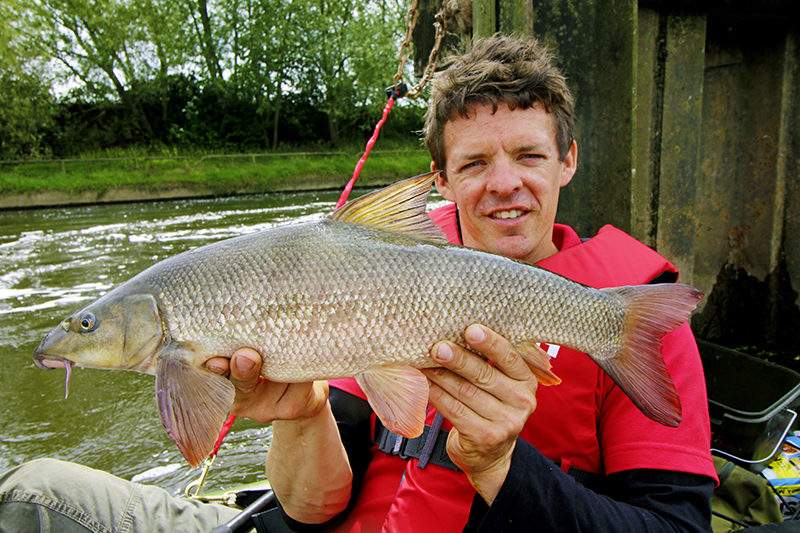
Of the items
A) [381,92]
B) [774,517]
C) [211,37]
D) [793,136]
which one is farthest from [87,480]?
[211,37]

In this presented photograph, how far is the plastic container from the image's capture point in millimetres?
2852

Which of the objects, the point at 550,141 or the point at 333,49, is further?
the point at 333,49

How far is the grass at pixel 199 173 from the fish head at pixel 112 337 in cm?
2276

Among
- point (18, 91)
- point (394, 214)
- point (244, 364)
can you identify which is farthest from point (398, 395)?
point (18, 91)

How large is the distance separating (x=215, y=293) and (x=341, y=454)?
3.12ft

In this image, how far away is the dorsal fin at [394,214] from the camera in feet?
6.07

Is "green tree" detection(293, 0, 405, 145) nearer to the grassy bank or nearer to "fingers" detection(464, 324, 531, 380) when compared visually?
the grassy bank

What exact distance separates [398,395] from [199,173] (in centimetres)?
2448

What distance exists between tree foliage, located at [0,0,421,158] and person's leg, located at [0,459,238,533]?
1205 inches

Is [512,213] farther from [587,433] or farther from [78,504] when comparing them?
[78,504]

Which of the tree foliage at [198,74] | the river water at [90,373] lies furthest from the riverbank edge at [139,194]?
the tree foliage at [198,74]

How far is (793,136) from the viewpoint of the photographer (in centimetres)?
398

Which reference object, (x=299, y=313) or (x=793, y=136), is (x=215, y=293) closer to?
(x=299, y=313)

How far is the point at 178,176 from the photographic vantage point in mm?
23578
